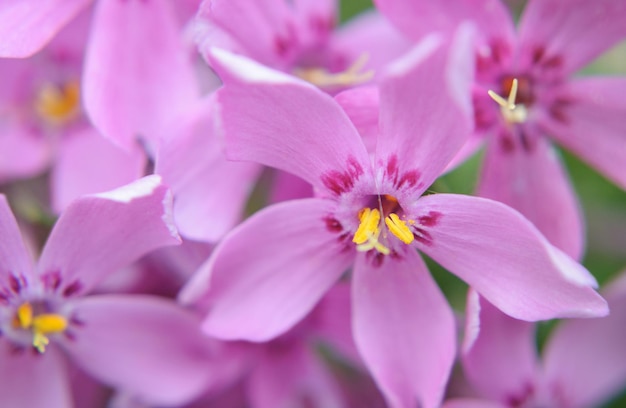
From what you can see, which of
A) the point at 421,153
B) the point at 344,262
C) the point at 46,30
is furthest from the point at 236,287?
the point at 46,30

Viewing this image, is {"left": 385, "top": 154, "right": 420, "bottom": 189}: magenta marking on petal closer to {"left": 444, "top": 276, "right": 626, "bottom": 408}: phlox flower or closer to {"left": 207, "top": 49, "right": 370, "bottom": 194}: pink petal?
{"left": 207, "top": 49, "right": 370, "bottom": 194}: pink petal

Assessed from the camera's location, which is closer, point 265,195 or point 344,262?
point 344,262

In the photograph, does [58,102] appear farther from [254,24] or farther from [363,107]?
[363,107]

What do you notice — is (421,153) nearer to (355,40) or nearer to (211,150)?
(211,150)

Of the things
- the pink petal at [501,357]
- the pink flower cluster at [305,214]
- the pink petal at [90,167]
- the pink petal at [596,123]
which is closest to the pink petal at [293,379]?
the pink flower cluster at [305,214]

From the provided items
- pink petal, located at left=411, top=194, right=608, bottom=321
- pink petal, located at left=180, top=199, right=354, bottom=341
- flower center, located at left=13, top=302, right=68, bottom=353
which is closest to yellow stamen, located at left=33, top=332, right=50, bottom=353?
flower center, located at left=13, top=302, right=68, bottom=353

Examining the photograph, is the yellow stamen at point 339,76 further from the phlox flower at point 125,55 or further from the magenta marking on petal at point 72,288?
the magenta marking on petal at point 72,288

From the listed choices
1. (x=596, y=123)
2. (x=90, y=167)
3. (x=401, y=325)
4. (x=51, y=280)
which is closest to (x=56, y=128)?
(x=90, y=167)
